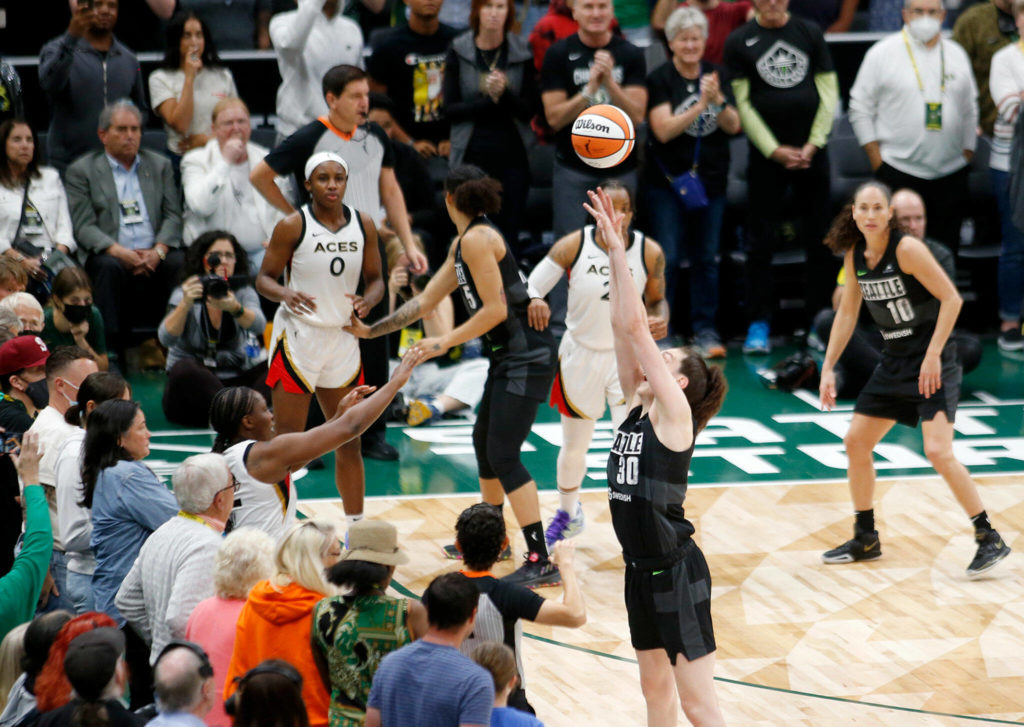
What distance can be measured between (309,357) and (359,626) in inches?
129

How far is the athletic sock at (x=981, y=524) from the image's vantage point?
22.2 feet

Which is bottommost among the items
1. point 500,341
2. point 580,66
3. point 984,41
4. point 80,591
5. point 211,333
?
point 80,591

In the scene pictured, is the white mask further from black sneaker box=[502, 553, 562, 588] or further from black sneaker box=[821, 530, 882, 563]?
black sneaker box=[502, 553, 562, 588]

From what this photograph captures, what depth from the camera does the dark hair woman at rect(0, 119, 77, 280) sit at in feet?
30.5

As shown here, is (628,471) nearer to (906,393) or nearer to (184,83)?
(906,393)

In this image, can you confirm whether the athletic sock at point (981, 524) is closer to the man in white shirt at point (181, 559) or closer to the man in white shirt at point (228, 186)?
the man in white shirt at point (181, 559)

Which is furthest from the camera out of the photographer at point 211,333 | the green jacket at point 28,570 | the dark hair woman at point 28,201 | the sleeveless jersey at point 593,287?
the dark hair woman at point 28,201

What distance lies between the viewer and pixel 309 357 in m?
7.06

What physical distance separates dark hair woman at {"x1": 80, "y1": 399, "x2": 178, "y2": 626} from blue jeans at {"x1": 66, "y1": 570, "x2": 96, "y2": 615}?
0.22 meters

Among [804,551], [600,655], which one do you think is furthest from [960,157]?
[600,655]

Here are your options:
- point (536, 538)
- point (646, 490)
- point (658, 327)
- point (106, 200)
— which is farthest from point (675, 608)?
point (106, 200)

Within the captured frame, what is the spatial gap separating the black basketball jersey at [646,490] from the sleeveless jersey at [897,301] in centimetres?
256

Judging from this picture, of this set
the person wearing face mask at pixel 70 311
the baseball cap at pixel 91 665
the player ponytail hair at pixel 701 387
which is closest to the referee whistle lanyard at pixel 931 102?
the person wearing face mask at pixel 70 311

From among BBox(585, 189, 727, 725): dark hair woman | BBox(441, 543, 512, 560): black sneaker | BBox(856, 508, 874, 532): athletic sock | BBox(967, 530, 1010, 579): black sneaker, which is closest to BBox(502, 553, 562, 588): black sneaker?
BBox(441, 543, 512, 560): black sneaker
